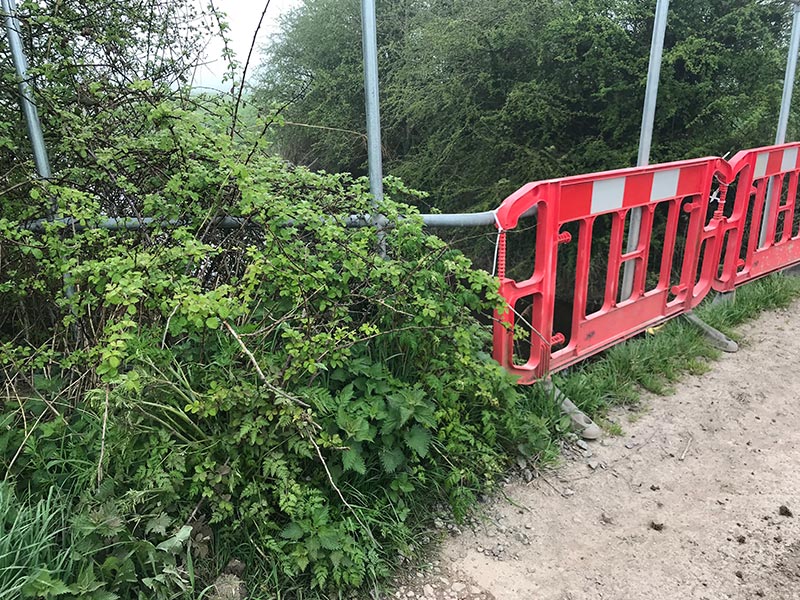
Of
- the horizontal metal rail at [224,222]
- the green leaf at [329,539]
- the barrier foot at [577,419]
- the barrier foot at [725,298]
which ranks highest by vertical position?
the horizontal metal rail at [224,222]

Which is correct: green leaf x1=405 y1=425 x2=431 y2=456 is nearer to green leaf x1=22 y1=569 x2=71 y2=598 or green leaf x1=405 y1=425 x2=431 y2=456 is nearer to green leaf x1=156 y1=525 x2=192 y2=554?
green leaf x1=156 y1=525 x2=192 y2=554

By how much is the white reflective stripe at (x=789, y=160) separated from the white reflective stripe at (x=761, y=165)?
304 mm

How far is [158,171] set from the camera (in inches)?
115

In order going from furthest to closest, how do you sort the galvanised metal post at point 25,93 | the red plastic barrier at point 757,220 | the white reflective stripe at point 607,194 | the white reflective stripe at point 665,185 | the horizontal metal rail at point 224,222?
the red plastic barrier at point 757,220 → the white reflective stripe at point 665,185 → the white reflective stripe at point 607,194 → the galvanised metal post at point 25,93 → the horizontal metal rail at point 224,222

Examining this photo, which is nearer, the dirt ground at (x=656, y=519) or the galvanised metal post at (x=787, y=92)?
the dirt ground at (x=656, y=519)

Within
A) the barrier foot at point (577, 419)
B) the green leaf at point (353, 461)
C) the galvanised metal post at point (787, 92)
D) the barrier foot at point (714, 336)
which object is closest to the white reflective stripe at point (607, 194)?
the barrier foot at point (577, 419)

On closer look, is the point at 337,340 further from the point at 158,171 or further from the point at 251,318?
the point at 158,171

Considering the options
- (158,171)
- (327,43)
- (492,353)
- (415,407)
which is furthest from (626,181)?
(327,43)

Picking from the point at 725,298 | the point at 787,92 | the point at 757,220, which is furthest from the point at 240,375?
the point at 787,92

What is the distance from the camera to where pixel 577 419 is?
3.39 m

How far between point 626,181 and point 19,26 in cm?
321

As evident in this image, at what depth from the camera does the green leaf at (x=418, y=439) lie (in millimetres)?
2557

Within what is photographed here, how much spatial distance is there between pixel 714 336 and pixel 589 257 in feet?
4.71

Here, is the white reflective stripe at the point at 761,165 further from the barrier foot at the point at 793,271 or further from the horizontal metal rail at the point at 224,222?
the horizontal metal rail at the point at 224,222
